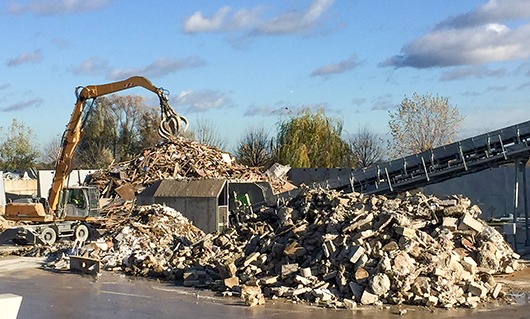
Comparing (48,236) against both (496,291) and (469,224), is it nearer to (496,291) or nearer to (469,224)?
(469,224)

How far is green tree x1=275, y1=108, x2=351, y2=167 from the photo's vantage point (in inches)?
1971

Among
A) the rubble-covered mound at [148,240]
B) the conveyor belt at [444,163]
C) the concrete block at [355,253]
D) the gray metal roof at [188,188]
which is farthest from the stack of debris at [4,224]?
the concrete block at [355,253]

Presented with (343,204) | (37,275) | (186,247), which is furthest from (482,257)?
(37,275)

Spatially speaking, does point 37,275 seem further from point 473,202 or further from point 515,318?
point 473,202

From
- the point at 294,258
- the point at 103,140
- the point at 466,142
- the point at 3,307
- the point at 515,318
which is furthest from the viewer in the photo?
the point at 103,140

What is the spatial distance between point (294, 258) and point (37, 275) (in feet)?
25.7

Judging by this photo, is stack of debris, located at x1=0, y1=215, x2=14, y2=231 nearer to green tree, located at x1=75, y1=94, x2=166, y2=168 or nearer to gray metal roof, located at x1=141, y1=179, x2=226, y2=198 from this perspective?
gray metal roof, located at x1=141, y1=179, x2=226, y2=198

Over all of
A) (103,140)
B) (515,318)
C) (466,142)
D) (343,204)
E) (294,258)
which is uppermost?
(103,140)

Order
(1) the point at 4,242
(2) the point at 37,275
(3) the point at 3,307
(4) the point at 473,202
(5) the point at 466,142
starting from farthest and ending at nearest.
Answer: (4) the point at 473,202
(1) the point at 4,242
(5) the point at 466,142
(2) the point at 37,275
(3) the point at 3,307

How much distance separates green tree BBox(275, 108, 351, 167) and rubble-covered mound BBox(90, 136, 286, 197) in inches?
564

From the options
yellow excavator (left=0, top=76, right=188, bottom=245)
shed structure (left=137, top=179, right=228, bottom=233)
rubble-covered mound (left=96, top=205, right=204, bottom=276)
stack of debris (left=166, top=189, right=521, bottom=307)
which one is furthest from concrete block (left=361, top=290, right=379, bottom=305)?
yellow excavator (left=0, top=76, right=188, bottom=245)

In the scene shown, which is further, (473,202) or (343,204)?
(473,202)

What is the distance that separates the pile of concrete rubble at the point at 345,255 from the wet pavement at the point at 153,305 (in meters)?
0.45

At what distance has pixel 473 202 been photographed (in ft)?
110
